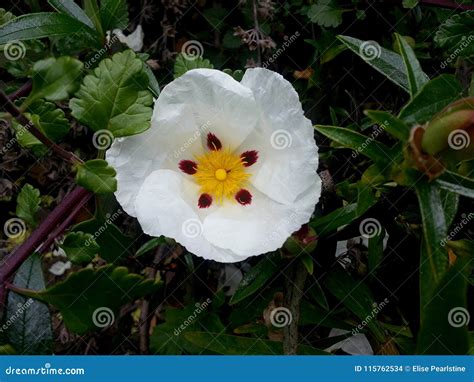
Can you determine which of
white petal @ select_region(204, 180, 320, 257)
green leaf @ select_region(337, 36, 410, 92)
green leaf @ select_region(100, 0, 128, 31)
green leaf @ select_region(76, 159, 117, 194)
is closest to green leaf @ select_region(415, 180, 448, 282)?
white petal @ select_region(204, 180, 320, 257)

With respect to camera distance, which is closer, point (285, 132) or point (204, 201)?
point (285, 132)

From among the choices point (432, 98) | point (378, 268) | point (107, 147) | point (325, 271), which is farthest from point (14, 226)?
point (432, 98)

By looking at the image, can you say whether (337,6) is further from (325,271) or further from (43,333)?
(43,333)

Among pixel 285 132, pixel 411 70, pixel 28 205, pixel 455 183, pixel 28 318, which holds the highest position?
pixel 411 70

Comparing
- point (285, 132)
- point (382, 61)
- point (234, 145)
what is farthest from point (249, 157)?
point (382, 61)

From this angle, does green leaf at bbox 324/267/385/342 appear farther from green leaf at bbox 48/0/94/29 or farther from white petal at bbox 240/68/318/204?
green leaf at bbox 48/0/94/29

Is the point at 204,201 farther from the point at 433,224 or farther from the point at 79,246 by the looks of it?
the point at 433,224

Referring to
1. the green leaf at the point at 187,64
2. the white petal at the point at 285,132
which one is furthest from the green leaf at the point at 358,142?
the green leaf at the point at 187,64

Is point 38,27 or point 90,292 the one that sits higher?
point 38,27
